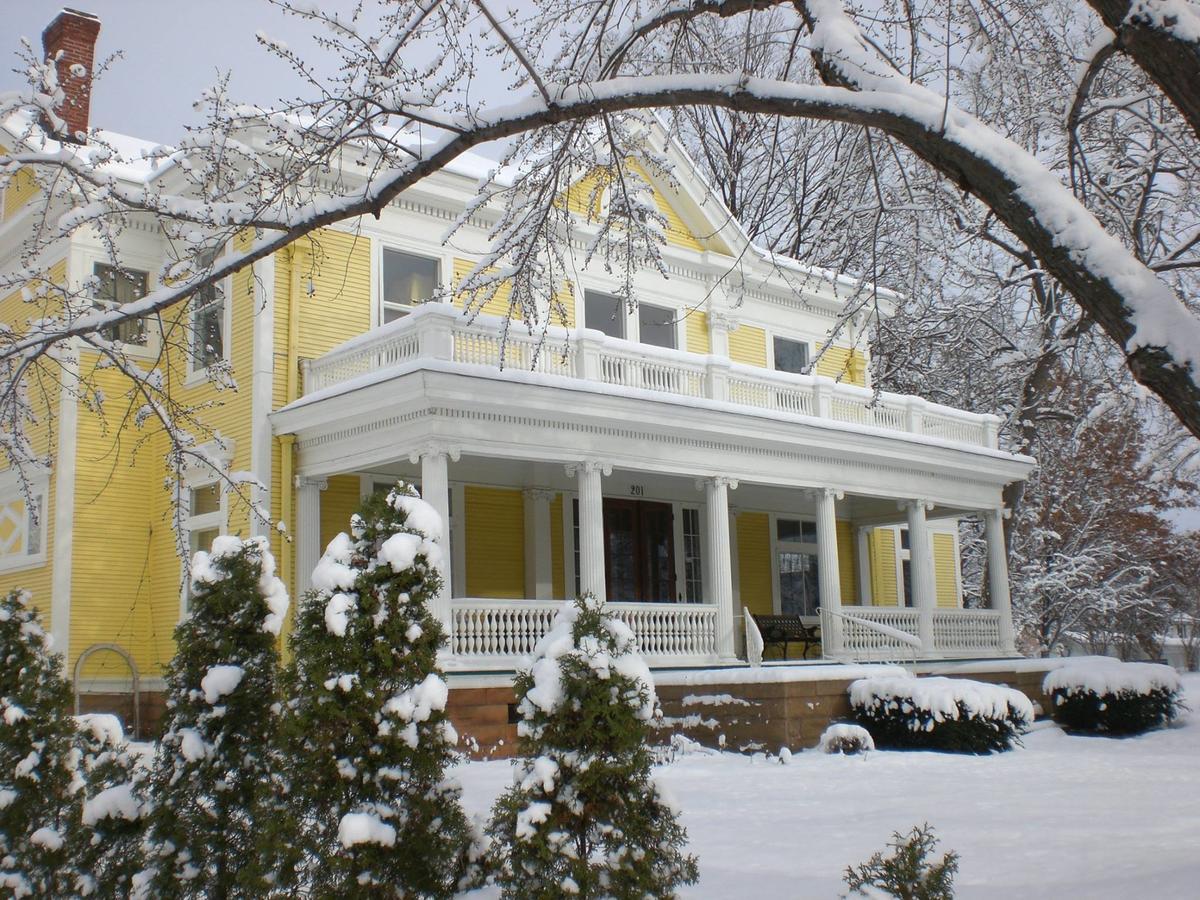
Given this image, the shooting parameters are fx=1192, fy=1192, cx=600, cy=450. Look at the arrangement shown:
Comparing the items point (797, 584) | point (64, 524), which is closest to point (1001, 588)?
point (797, 584)

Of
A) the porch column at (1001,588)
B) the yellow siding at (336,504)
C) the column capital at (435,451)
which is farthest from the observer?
the porch column at (1001,588)

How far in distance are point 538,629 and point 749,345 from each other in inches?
371

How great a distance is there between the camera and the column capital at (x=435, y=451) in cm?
1472

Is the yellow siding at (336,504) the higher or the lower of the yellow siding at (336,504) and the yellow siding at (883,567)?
the higher

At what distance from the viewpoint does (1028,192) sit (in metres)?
5.52

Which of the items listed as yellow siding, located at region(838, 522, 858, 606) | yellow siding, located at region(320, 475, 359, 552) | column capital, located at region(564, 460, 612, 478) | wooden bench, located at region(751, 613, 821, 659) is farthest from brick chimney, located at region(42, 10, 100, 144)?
yellow siding, located at region(838, 522, 858, 606)

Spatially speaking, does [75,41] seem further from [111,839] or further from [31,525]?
[111,839]

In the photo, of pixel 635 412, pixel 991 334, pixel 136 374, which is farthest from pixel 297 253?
pixel 991 334

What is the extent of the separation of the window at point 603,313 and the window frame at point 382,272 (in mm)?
2848

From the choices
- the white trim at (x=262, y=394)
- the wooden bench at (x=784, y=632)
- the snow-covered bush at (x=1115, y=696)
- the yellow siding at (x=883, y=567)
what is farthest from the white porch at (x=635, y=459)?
the snow-covered bush at (x=1115, y=696)

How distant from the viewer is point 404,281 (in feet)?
60.8

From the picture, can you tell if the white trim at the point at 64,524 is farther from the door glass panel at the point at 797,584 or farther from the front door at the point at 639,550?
the door glass panel at the point at 797,584

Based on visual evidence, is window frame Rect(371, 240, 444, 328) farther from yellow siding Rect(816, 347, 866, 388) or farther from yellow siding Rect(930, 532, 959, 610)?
yellow siding Rect(930, 532, 959, 610)

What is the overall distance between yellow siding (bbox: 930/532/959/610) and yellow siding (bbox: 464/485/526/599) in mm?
12168
